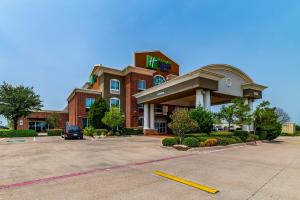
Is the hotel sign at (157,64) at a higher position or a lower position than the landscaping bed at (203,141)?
higher

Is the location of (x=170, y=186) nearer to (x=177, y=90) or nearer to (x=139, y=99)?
(x=177, y=90)

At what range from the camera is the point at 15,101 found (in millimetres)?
29484

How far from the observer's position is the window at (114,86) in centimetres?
3441

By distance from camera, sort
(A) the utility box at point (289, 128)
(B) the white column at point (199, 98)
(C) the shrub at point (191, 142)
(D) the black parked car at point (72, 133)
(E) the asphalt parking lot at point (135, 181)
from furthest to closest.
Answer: (A) the utility box at point (289, 128), (D) the black parked car at point (72, 133), (B) the white column at point (199, 98), (C) the shrub at point (191, 142), (E) the asphalt parking lot at point (135, 181)

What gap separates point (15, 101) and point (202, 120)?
89.9ft

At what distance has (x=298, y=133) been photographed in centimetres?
4119

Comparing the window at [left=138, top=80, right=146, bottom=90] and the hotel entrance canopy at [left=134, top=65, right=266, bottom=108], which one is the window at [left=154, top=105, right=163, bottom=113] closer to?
the window at [left=138, top=80, right=146, bottom=90]

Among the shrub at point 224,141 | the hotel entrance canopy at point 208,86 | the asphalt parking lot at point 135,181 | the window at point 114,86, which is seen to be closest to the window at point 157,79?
the window at point 114,86

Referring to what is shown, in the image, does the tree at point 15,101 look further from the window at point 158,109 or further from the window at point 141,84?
the window at point 158,109

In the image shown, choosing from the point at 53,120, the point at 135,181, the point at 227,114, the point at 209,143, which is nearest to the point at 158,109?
the point at 227,114

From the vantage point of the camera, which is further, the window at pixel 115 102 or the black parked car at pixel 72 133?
the window at pixel 115 102

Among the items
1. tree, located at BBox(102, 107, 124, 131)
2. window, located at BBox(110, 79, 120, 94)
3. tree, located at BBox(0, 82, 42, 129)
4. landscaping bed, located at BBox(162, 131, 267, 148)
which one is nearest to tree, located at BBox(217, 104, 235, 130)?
landscaping bed, located at BBox(162, 131, 267, 148)

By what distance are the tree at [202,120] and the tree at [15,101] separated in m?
25.6

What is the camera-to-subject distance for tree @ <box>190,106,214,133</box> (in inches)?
714
